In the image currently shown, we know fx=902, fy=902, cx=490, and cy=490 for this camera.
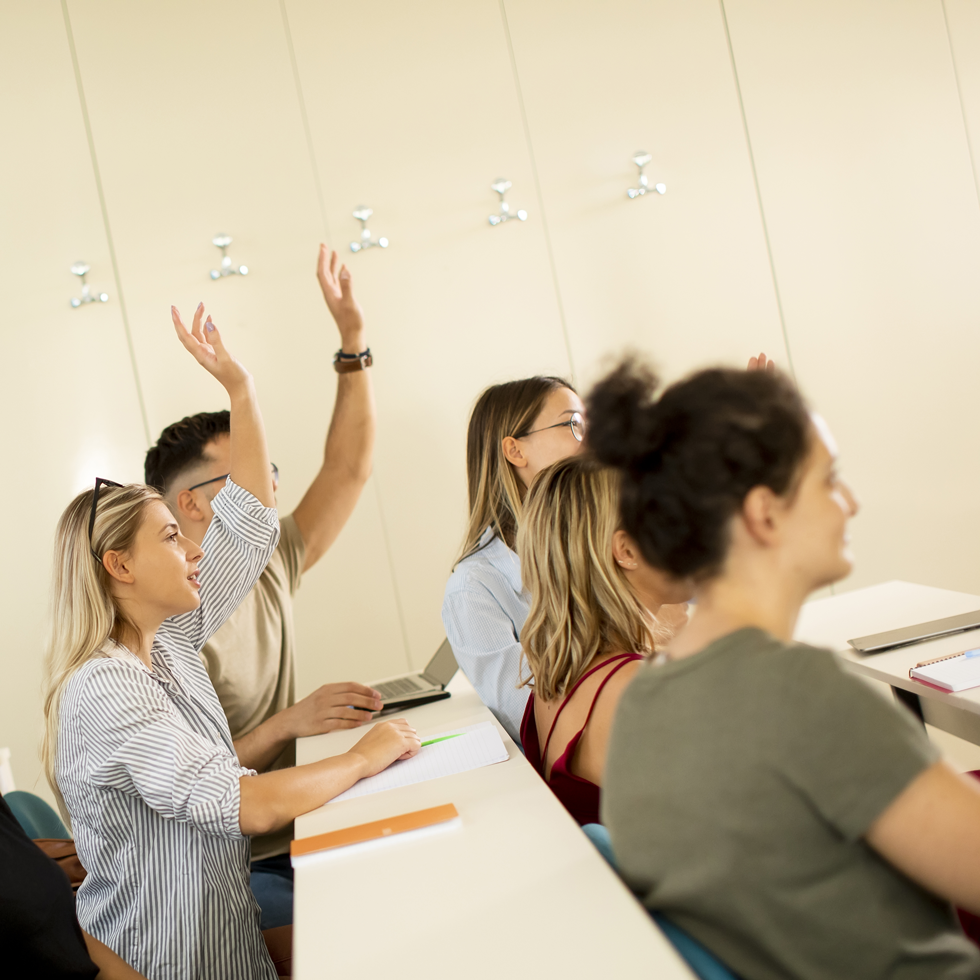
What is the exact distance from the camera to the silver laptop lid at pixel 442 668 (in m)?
2.26

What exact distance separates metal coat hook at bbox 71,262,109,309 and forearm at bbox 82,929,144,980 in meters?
2.24

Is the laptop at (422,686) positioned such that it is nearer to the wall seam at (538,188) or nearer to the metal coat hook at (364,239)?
the wall seam at (538,188)

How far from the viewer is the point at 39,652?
2.95m

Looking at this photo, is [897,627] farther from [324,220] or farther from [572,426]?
[324,220]

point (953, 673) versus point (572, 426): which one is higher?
point (572, 426)

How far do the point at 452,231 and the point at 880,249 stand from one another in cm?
163

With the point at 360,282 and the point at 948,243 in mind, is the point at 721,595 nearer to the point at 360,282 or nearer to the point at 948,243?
the point at 360,282

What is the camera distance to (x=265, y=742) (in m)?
2.06

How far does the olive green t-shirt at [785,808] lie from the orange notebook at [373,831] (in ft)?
1.52

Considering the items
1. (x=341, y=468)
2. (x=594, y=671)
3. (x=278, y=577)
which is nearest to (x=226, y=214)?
(x=341, y=468)

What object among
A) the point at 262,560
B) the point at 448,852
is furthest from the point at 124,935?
the point at 262,560

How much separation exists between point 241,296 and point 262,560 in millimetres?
1483

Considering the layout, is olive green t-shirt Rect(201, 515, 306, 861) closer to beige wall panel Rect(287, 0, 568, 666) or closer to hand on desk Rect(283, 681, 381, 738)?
hand on desk Rect(283, 681, 381, 738)

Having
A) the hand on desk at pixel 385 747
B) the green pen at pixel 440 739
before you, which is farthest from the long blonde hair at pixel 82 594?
the green pen at pixel 440 739
